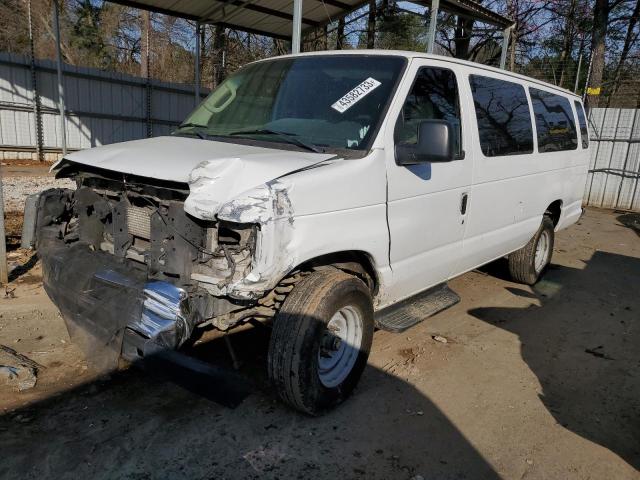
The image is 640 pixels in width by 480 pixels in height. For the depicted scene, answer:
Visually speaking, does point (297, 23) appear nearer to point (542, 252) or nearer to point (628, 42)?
point (542, 252)

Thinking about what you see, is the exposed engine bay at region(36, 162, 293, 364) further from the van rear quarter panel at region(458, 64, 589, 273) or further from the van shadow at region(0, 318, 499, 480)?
the van rear quarter panel at region(458, 64, 589, 273)

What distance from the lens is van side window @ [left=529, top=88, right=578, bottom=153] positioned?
17.4 feet

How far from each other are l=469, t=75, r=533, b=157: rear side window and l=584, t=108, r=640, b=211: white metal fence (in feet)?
31.3

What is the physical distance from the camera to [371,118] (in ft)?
11.0

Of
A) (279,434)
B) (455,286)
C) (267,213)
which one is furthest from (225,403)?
(455,286)

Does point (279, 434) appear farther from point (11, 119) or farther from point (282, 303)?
point (11, 119)

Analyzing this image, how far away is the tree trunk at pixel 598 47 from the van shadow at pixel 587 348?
368 inches

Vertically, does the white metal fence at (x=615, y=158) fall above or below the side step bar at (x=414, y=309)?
above

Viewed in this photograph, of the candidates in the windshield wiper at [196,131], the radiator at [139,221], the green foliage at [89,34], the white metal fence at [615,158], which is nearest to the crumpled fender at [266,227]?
the radiator at [139,221]

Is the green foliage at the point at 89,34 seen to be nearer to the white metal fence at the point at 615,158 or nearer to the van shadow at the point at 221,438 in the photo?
the white metal fence at the point at 615,158

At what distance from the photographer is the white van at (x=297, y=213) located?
269 centimetres

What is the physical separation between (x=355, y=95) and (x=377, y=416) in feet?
6.99

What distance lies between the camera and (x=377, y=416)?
3.27m

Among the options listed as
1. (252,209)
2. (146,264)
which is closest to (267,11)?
(146,264)
